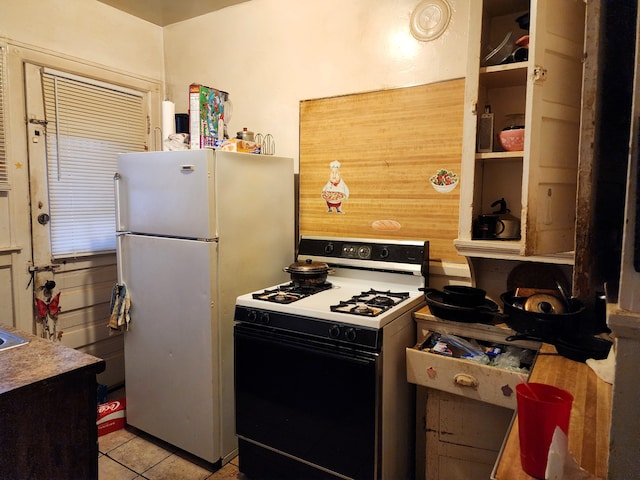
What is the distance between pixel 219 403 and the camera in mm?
2246

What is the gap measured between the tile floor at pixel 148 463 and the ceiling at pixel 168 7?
2780mm

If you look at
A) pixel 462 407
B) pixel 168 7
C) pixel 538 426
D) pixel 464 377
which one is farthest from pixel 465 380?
pixel 168 7

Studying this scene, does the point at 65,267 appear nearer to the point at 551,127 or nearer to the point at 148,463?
the point at 148,463

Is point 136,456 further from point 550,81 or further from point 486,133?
point 550,81

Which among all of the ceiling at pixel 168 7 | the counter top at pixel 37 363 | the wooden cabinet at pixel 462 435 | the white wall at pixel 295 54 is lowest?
the wooden cabinet at pixel 462 435

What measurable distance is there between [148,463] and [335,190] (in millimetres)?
1834

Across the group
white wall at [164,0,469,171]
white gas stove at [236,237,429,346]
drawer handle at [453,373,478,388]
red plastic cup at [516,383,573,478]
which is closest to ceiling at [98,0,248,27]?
white wall at [164,0,469,171]

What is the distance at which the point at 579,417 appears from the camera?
1.12 metres

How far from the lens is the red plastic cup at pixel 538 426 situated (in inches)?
34.9

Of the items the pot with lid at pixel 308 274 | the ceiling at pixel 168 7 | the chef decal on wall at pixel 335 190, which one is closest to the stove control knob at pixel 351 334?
the pot with lid at pixel 308 274

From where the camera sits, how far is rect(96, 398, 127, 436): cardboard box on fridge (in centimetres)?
257

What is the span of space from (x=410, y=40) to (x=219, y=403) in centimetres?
215

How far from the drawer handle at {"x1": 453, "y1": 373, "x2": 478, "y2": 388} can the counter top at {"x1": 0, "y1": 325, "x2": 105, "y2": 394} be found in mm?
1314

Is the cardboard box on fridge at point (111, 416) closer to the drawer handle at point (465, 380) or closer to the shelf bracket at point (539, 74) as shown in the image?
the drawer handle at point (465, 380)
